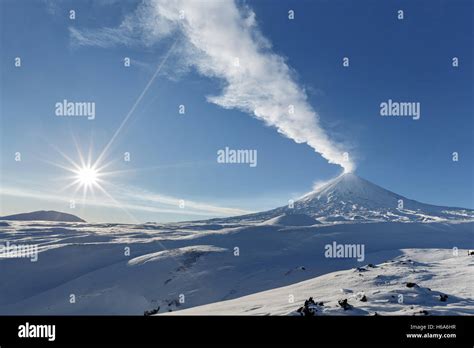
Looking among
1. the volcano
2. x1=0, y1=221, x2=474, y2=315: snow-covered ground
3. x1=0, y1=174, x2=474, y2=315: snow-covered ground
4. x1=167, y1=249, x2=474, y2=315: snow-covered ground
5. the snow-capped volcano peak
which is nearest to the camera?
x1=167, y1=249, x2=474, y2=315: snow-covered ground

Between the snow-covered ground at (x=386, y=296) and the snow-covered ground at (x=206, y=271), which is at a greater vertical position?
the snow-covered ground at (x=386, y=296)

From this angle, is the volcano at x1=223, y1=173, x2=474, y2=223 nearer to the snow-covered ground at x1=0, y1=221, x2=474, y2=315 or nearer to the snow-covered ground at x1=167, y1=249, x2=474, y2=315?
the snow-covered ground at x1=0, y1=221, x2=474, y2=315

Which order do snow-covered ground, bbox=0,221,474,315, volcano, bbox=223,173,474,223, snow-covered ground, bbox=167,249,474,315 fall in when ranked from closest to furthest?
snow-covered ground, bbox=167,249,474,315 < snow-covered ground, bbox=0,221,474,315 < volcano, bbox=223,173,474,223

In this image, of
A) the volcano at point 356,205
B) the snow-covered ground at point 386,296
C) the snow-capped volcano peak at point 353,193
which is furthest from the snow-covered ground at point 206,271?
the snow-capped volcano peak at point 353,193

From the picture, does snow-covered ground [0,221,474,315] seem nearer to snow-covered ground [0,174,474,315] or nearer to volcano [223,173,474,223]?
snow-covered ground [0,174,474,315]

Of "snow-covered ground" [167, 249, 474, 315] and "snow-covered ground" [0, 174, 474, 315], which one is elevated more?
"snow-covered ground" [167, 249, 474, 315]

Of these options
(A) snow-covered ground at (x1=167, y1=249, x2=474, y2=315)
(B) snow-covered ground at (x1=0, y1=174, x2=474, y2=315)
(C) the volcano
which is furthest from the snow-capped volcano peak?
(A) snow-covered ground at (x1=167, y1=249, x2=474, y2=315)

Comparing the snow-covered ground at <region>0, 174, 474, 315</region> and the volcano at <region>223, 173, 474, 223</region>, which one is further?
the volcano at <region>223, 173, 474, 223</region>

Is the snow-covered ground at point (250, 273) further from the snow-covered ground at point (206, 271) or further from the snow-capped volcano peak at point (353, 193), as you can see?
the snow-capped volcano peak at point (353, 193)
